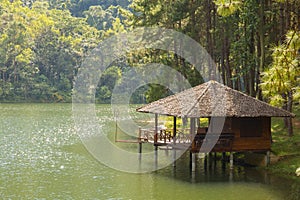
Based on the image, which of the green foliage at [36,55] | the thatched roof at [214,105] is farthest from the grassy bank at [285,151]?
the green foliage at [36,55]

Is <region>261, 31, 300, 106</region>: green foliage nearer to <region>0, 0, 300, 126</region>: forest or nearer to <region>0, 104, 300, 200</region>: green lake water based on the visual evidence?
<region>0, 0, 300, 126</region>: forest

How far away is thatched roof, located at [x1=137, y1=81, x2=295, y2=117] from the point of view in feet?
78.1

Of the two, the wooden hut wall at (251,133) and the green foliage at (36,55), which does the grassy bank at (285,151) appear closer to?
the wooden hut wall at (251,133)

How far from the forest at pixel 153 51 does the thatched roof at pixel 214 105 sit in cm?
93

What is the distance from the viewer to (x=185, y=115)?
23531 millimetres

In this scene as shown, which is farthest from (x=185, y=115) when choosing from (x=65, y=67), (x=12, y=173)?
(x=65, y=67)

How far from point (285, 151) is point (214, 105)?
16.0 feet

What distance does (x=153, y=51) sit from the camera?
145 feet

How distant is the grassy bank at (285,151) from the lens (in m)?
23.3

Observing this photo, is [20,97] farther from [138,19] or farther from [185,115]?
[185,115]

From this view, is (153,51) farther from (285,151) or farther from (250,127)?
(285,151)

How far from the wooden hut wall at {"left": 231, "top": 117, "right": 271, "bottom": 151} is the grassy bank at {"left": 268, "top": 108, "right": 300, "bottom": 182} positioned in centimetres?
102

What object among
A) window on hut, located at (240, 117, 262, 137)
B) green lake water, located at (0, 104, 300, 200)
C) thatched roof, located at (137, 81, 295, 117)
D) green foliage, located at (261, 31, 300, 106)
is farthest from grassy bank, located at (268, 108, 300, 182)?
green foliage, located at (261, 31, 300, 106)

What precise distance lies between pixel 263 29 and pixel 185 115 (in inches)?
354
